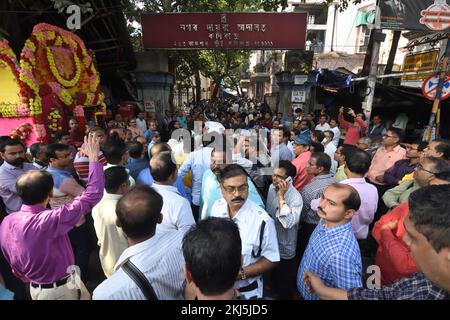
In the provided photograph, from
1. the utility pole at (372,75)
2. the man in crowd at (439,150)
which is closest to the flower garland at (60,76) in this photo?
the man in crowd at (439,150)

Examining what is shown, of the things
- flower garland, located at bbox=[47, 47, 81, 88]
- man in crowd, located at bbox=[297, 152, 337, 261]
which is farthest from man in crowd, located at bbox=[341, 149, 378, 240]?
flower garland, located at bbox=[47, 47, 81, 88]

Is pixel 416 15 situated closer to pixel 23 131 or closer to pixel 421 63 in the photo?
pixel 421 63

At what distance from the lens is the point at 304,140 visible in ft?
14.0

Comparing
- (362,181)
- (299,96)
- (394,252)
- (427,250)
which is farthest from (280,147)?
(299,96)

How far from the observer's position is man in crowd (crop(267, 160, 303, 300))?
246 centimetres

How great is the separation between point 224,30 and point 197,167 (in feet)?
19.9

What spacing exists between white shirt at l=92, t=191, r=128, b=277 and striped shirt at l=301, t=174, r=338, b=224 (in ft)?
6.24

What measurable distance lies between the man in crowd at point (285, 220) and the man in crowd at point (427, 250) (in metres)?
1.00

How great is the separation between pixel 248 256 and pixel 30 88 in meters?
5.00

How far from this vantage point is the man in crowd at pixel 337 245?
175cm

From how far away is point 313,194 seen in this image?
294 cm

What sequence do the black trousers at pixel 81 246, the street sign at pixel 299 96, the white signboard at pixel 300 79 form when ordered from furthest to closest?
the street sign at pixel 299 96
the white signboard at pixel 300 79
the black trousers at pixel 81 246

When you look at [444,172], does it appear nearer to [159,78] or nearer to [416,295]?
[416,295]

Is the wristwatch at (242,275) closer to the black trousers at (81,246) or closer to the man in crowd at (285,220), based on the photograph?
the man in crowd at (285,220)
